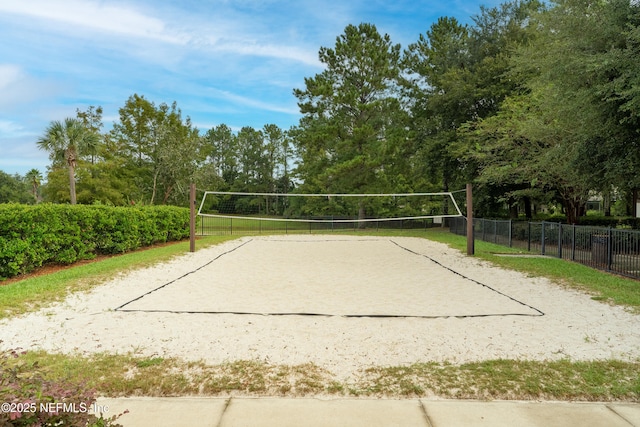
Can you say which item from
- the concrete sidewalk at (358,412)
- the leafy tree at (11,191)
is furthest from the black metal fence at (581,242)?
the leafy tree at (11,191)

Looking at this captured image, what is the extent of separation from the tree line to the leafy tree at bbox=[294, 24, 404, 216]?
9 centimetres

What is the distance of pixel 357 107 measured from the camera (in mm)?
27406

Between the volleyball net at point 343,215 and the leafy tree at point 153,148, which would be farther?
the leafy tree at point 153,148

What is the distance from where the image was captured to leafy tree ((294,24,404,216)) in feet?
90.3

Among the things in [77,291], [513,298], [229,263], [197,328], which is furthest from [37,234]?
[513,298]

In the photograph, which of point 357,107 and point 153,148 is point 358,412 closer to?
point 357,107

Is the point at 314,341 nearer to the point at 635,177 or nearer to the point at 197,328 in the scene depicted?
the point at 197,328

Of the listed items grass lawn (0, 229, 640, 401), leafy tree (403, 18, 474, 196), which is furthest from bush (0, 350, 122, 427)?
leafy tree (403, 18, 474, 196)

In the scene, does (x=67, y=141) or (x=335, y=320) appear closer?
(x=335, y=320)

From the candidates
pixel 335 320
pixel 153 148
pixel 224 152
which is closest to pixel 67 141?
pixel 153 148

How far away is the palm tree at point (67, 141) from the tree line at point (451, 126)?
0.31 feet

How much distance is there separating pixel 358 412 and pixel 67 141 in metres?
31.1

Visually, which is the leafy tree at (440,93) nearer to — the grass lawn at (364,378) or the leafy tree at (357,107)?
the leafy tree at (357,107)

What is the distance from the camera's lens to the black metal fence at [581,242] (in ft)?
31.8
